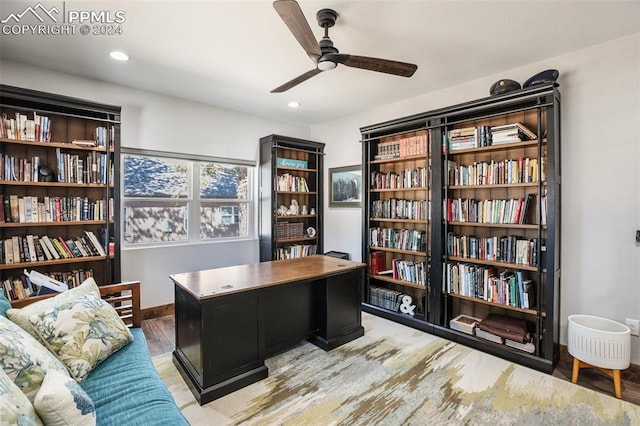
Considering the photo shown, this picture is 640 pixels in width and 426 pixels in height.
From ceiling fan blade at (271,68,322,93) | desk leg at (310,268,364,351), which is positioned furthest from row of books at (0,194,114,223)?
desk leg at (310,268,364,351)

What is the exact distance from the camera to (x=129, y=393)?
142cm

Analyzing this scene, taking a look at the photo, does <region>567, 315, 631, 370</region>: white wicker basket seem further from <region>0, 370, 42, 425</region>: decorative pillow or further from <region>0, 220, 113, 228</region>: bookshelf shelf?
<region>0, 220, 113, 228</region>: bookshelf shelf

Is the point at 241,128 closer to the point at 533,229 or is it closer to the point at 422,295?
the point at 422,295

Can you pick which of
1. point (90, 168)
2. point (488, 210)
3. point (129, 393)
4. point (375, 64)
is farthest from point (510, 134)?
point (90, 168)

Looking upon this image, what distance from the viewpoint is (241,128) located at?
14.3 feet

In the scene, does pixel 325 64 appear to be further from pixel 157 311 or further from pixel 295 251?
pixel 157 311

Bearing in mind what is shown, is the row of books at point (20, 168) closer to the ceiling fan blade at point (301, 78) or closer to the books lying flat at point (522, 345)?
the ceiling fan blade at point (301, 78)

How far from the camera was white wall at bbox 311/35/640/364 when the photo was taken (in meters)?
2.37

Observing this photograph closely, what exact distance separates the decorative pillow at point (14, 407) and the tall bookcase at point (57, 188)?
7.76 feet

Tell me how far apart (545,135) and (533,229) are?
839 millimetres

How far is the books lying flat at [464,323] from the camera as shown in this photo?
2.98m

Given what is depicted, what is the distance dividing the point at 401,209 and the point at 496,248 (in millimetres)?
1139

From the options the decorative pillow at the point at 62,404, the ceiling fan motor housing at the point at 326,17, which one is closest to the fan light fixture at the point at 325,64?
the ceiling fan motor housing at the point at 326,17

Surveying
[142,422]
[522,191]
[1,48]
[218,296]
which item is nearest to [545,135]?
[522,191]
